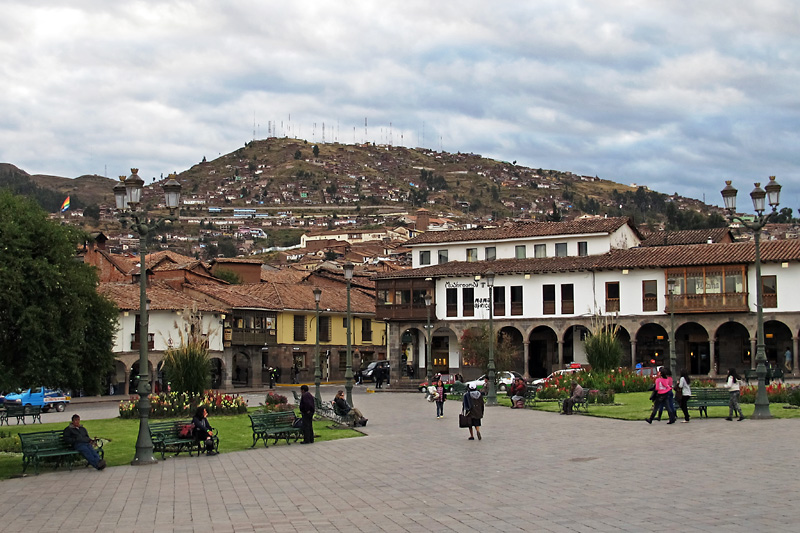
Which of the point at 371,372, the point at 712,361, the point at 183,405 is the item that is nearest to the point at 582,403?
the point at 183,405

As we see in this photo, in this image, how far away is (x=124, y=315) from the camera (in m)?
54.5

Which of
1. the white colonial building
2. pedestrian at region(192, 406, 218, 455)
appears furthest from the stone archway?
pedestrian at region(192, 406, 218, 455)

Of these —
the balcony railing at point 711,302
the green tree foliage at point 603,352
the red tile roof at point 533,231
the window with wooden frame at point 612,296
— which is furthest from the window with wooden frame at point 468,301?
the green tree foliage at point 603,352

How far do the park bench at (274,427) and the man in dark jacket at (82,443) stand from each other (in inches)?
186

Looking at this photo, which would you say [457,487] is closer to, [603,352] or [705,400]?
[705,400]

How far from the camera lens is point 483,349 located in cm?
5466

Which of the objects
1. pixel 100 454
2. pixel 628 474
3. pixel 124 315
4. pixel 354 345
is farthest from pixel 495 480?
pixel 354 345

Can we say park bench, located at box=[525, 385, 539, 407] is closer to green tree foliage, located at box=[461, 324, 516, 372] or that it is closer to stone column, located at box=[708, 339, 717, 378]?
green tree foliage, located at box=[461, 324, 516, 372]

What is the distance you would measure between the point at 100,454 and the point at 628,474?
10728 millimetres

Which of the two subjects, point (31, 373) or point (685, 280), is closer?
point (31, 373)

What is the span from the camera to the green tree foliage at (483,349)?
177 feet

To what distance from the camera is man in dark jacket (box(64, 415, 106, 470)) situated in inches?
726

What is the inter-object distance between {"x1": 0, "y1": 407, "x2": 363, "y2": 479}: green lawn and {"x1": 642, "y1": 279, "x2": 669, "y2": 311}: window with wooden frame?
2856 centimetres

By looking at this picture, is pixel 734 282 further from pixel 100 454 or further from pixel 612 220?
pixel 100 454
